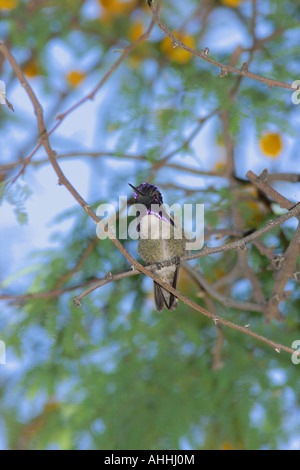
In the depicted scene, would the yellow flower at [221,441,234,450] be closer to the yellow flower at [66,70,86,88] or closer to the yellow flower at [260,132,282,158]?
the yellow flower at [260,132,282,158]

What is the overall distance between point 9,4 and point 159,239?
2340mm

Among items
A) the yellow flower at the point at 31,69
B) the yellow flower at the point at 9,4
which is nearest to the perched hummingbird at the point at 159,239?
the yellow flower at the point at 9,4

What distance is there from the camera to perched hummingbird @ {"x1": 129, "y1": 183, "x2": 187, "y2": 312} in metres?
3.04

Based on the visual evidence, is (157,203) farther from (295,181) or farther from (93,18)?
(93,18)

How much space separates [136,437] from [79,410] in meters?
0.45

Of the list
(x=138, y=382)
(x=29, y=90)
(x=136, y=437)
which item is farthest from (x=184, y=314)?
(x=29, y=90)

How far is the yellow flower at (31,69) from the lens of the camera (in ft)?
16.2

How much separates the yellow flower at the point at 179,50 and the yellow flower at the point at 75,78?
87cm

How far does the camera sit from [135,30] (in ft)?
15.8

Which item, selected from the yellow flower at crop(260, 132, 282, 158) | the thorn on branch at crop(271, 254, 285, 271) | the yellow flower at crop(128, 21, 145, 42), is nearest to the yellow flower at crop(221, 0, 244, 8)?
the yellow flower at crop(128, 21, 145, 42)

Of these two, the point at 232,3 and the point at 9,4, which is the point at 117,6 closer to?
the point at 232,3

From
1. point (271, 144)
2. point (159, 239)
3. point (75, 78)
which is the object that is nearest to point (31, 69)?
point (75, 78)

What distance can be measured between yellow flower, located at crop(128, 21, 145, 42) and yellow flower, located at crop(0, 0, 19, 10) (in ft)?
3.43

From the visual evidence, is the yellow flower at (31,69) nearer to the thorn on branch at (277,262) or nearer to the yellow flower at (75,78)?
the yellow flower at (75,78)
